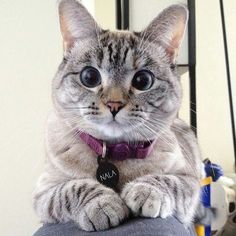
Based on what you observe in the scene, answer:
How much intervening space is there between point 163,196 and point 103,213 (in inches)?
5.6

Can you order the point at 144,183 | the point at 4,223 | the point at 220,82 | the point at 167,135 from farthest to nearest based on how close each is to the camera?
the point at 220,82 < the point at 4,223 < the point at 167,135 < the point at 144,183

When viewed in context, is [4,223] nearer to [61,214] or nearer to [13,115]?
[13,115]

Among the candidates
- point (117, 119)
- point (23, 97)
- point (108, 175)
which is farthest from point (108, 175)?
point (23, 97)

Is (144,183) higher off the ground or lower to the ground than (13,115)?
lower

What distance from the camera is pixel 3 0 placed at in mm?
1341

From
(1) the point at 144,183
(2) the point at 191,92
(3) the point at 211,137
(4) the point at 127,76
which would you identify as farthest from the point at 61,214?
(3) the point at 211,137

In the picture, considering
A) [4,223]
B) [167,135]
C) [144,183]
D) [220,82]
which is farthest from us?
[220,82]

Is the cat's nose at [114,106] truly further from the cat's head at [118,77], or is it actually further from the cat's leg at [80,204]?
the cat's leg at [80,204]

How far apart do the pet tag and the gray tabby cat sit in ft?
0.09

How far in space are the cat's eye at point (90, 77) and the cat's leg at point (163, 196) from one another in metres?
0.24

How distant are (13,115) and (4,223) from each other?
0.40m

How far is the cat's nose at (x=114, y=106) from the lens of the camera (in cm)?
76

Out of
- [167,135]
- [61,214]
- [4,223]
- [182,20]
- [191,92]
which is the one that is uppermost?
[182,20]

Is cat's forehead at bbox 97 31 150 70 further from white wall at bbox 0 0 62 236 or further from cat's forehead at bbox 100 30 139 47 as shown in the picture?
white wall at bbox 0 0 62 236
